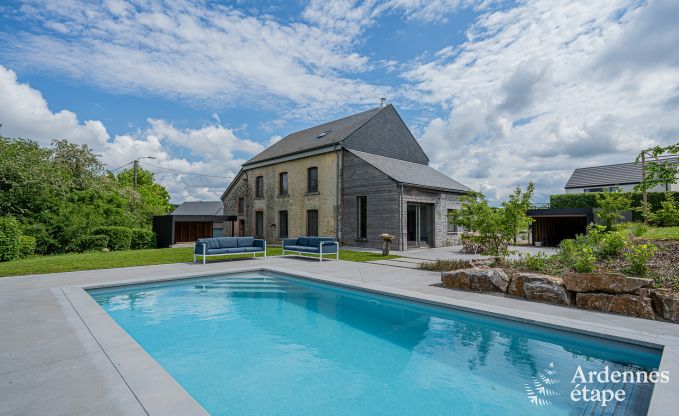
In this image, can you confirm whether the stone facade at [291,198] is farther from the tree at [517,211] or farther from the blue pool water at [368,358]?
the blue pool water at [368,358]

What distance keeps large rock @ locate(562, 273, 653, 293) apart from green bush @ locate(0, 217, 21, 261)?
52.3 ft

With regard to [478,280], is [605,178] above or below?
above

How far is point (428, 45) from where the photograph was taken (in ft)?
33.2

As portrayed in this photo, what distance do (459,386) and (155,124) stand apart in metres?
18.0

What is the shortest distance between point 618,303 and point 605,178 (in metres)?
34.2

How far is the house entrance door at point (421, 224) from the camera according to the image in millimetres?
16484

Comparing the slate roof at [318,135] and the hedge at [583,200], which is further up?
the slate roof at [318,135]

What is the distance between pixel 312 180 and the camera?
19.0 m

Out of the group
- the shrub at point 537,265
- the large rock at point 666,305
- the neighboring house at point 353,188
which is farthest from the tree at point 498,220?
the neighboring house at point 353,188

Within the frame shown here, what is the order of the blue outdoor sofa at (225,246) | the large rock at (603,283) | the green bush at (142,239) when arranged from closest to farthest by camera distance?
1. the large rock at (603,283)
2. the blue outdoor sofa at (225,246)
3. the green bush at (142,239)

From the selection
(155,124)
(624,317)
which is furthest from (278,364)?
(155,124)

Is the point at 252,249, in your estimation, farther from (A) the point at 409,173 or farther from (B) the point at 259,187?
(B) the point at 259,187

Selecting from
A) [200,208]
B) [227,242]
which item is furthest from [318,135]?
[200,208]

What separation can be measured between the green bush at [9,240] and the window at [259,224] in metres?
12.0
